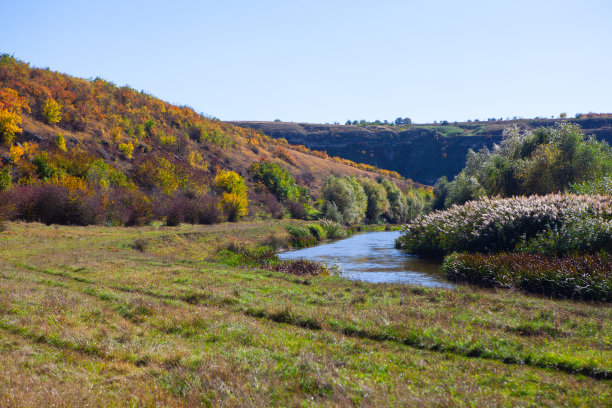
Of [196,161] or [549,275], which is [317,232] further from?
[196,161]

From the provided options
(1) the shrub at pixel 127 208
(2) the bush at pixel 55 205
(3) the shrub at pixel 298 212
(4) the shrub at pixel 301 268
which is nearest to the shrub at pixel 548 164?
(4) the shrub at pixel 301 268

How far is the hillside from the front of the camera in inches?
1766

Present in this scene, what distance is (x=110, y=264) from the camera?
19.0 meters

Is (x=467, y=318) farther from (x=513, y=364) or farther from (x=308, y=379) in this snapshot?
(x=308, y=379)

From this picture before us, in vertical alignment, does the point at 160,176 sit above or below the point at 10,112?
below

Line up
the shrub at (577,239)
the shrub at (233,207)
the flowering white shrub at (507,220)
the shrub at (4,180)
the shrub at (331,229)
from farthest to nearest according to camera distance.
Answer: the shrub at (233,207) → the shrub at (331,229) → the shrub at (4,180) → the flowering white shrub at (507,220) → the shrub at (577,239)

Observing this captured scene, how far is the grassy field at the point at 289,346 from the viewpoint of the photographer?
577cm

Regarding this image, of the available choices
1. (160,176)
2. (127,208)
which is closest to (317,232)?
(127,208)

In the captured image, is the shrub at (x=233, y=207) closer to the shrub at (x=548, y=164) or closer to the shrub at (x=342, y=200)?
the shrub at (x=342, y=200)

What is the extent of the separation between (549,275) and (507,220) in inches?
369

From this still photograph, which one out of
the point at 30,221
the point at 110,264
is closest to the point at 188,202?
the point at 30,221

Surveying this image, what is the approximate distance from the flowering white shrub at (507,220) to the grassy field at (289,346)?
10.1 metres

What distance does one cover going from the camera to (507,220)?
23.8 m

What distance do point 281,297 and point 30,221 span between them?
3146cm
